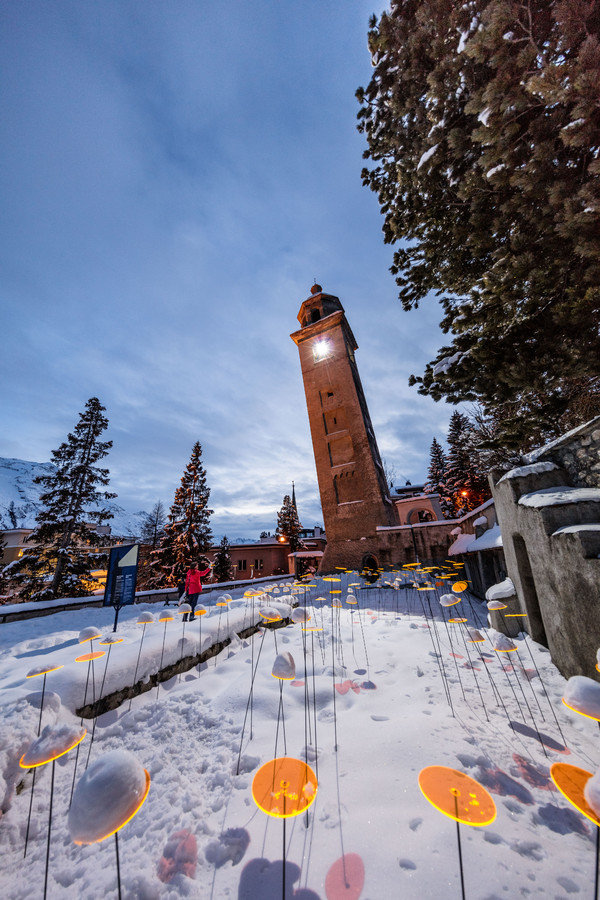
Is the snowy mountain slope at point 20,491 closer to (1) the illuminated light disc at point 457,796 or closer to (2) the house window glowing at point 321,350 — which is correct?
(2) the house window glowing at point 321,350

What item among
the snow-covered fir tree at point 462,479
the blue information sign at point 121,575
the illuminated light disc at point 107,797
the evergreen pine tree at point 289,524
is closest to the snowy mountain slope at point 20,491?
the evergreen pine tree at point 289,524

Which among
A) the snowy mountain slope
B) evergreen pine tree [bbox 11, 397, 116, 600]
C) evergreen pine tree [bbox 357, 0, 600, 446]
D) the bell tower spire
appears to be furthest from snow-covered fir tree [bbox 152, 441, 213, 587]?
the snowy mountain slope

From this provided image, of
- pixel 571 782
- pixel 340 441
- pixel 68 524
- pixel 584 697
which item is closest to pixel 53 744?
pixel 571 782

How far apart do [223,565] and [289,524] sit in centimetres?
819

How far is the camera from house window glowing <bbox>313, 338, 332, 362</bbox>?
25766 millimetres

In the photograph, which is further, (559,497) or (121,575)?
(121,575)

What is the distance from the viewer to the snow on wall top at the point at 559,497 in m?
4.15

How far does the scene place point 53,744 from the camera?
187 cm

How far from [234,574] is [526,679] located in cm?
3433

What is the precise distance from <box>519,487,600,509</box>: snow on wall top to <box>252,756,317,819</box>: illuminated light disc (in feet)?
14.4

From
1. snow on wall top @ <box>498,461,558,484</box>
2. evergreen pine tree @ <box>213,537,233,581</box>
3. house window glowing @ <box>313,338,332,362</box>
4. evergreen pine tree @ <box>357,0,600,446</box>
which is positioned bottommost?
evergreen pine tree @ <box>213,537,233,581</box>

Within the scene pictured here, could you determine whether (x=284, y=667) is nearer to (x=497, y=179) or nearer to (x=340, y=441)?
(x=497, y=179)

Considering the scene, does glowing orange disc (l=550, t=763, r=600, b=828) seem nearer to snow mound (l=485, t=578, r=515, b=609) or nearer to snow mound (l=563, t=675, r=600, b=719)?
snow mound (l=563, t=675, r=600, b=719)

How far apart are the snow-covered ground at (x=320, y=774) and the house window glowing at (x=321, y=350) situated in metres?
23.4
